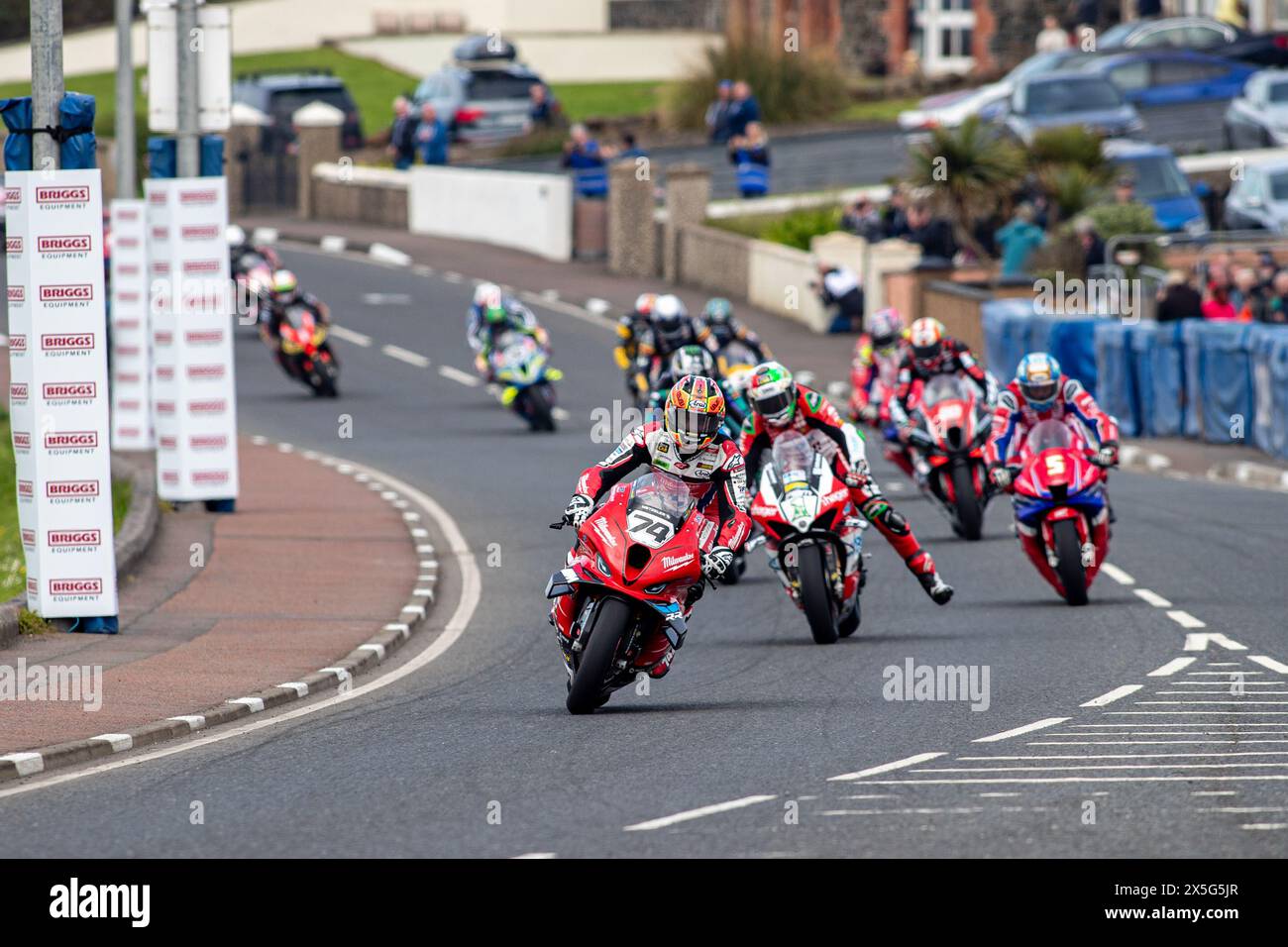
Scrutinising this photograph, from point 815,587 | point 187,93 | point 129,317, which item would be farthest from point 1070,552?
point 129,317

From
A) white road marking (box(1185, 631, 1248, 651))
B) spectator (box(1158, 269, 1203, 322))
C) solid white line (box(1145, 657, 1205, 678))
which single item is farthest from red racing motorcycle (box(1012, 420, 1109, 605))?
spectator (box(1158, 269, 1203, 322))

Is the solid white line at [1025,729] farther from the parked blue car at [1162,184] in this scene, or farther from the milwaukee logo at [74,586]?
the parked blue car at [1162,184]

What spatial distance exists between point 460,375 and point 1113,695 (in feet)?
77.3

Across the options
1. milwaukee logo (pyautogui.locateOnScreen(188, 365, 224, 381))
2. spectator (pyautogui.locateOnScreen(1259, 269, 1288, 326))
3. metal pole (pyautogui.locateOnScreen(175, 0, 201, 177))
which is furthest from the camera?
spectator (pyautogui.locateOnScreen(1259, 269, 1288, 326))

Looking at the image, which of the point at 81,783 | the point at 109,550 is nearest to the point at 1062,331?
the point at 109,550

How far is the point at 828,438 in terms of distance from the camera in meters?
15.7

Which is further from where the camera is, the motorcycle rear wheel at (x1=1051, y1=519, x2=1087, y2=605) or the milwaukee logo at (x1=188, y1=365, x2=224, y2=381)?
the milwaukee logo at (x1=188, y1=365, x2=224, y2=381)

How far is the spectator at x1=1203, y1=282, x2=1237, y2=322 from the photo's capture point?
28453mm

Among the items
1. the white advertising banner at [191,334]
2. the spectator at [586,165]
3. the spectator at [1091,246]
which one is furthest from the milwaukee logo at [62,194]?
the spectator at [586,165]

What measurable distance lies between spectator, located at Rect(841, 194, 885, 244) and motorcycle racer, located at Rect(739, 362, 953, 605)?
23.1 metres

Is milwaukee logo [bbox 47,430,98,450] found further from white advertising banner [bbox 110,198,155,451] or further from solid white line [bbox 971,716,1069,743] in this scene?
white advertising banner [bbox 110,198,155,451]

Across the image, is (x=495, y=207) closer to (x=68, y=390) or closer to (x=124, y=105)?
(x=124, y=105)

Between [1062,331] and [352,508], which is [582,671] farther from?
[1062,331]

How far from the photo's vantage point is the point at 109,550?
15914 millimetres
